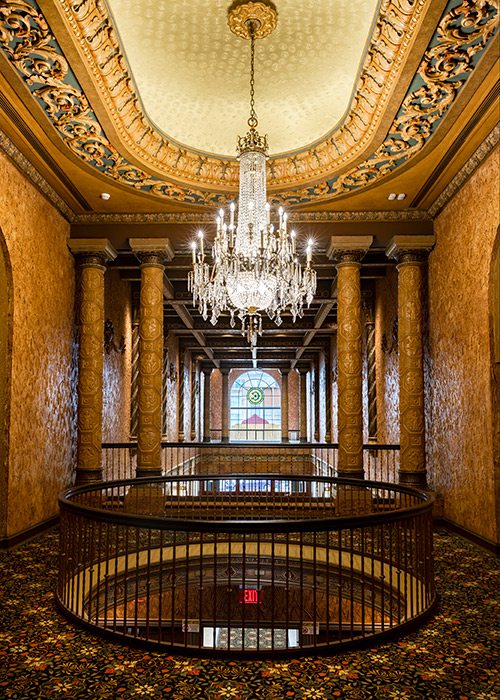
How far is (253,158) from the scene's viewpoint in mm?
6750

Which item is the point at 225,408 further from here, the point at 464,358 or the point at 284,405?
the point at 464,358

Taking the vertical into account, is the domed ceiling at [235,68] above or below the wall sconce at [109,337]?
above

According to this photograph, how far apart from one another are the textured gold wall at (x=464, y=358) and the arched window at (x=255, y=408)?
24.1 metres

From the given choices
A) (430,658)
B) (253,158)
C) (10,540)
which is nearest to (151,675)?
(430,658)

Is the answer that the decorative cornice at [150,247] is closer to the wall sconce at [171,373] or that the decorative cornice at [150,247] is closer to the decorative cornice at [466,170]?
the decorative cornice at [466,170]

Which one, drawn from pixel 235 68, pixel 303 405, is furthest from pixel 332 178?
pixel 303 405

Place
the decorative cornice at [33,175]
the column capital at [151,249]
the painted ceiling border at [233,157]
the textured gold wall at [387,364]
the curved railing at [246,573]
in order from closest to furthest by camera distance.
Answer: the curved railing at [246,573] → the painted ceiling border at [233,157] → the decorative cornice at [33,175] → the column capital at [151,249] → the textured gold wall at [387,364]

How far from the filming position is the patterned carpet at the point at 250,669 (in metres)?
3.77

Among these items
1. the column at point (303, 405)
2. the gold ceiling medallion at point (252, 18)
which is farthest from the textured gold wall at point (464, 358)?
the column at point (303, 405)

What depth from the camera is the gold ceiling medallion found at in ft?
18.6

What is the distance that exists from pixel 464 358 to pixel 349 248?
2968 millimetres

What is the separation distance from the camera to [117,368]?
1323 cm

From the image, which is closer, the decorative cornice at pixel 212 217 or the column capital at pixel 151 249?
the decorative cornice at pixel 212 217

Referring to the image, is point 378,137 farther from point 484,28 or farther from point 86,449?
point 86,449
